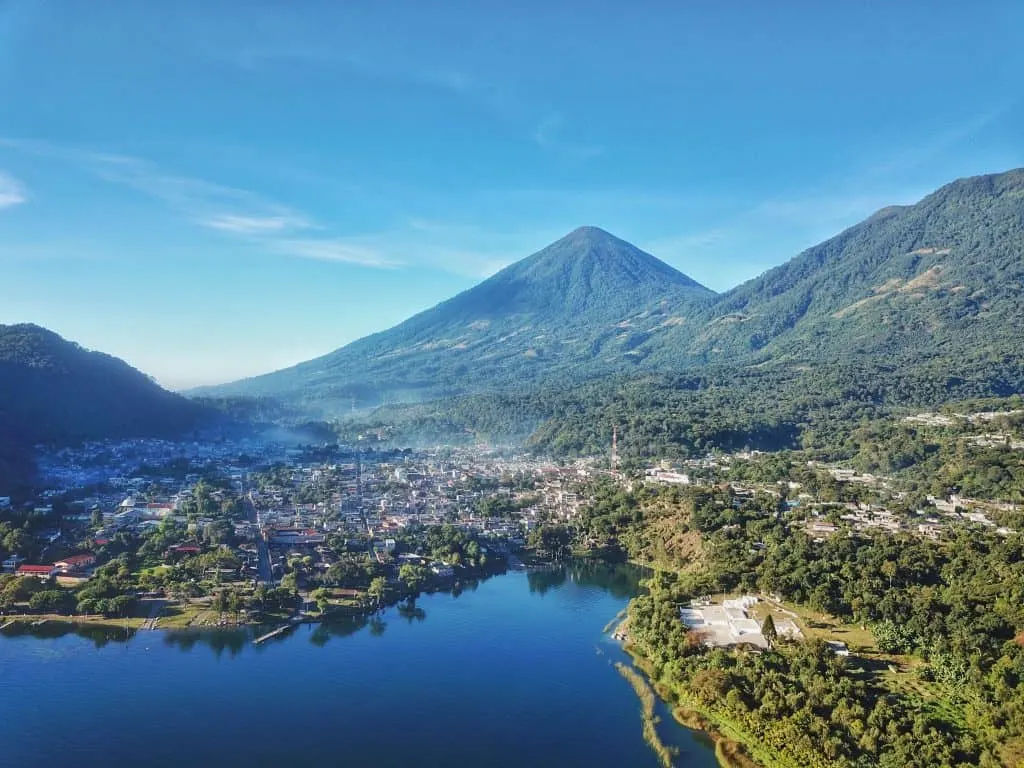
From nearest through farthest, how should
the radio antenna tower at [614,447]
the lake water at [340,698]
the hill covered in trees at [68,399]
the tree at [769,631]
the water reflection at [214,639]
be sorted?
the lake water at [340,698] → the tree at [769,631] → the water reflection at [214,639] → the radio antenna tower at [614,447] → the hill covered in trees at [68,399]

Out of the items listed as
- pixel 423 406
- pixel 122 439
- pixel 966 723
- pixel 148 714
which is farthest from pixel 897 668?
pixel 423 406

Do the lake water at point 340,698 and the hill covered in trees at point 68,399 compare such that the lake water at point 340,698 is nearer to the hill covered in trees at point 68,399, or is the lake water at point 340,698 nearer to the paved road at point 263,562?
the paved road at point 263,562

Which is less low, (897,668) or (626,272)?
(626,272)

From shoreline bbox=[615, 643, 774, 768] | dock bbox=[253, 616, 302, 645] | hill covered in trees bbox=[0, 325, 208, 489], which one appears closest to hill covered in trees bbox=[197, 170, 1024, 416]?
hill covered in trees bbox=[0, 325, 208, 489]

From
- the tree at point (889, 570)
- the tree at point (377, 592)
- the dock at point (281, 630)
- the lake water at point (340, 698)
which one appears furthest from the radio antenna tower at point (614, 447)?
the dock at point (281, 630)

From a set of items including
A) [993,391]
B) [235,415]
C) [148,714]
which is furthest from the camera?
[235,415]

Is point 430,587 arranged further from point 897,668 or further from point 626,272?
point 626,272

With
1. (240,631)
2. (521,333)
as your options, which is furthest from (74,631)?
(521,333)
